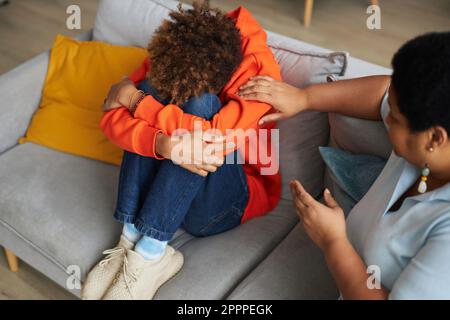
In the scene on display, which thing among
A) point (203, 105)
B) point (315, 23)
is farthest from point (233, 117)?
point (315, 23)

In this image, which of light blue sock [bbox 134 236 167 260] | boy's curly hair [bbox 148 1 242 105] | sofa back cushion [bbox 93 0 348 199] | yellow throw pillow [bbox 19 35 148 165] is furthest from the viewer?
yellow throw pillow [bbox 19 35 148 165]

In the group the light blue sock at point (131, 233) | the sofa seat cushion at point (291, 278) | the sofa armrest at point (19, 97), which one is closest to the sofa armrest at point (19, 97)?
the sofa armrest at point (19, 97)

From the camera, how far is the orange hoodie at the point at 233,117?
52.9 inches

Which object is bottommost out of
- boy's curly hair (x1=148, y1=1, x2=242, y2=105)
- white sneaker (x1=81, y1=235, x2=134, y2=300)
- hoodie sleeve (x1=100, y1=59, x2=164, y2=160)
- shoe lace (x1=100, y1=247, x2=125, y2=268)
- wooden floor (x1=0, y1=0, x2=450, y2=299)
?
Answer: white sneaker (x1=81, y1=235, x2=134, y2=300)

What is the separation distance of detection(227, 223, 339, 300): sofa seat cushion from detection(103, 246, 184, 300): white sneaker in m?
0.18

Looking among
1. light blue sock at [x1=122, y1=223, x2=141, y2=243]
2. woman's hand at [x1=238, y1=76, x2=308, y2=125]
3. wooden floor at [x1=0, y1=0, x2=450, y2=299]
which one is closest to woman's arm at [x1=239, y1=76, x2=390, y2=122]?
woman's hand at [x1=238, y1=76, x2=308, y2=125]

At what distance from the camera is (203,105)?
1.34m

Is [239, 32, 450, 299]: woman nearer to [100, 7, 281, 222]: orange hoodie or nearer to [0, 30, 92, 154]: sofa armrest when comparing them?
[100, 7, 281, 222]: orange hoodie

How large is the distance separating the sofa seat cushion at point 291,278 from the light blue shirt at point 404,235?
19cm

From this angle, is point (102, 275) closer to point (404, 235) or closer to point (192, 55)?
point (192, 55)

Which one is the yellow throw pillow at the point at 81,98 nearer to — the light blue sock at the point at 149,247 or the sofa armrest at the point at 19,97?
the sofa armrest at the point at 19,97

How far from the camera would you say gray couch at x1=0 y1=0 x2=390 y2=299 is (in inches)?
54.7

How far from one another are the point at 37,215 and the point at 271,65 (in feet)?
2.62
